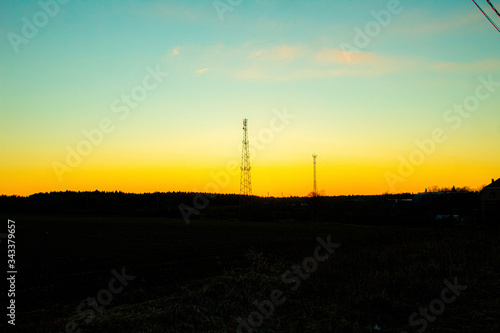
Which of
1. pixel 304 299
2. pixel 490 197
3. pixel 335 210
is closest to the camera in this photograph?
pixel 304 299

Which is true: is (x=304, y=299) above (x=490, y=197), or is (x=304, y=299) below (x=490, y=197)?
below

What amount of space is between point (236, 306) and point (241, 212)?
2977 inches

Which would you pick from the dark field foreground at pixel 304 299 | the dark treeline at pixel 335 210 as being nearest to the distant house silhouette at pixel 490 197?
the dark treeline at pixel 335 210

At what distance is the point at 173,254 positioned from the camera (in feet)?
83.0

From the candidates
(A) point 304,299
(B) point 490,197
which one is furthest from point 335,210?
(A) point 304,299

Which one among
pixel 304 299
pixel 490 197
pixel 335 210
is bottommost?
pixel 304 299

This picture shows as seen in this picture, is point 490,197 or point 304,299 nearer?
point 304,299

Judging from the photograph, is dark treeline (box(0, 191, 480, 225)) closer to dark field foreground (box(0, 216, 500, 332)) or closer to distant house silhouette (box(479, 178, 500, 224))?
distant house silhouette (box(479, 178, 500, 224))

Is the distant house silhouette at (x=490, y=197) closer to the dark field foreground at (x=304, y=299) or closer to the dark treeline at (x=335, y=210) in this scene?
the dark treeline at (x=335, y=210)

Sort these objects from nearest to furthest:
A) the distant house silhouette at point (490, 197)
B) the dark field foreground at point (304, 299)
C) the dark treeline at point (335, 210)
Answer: the dark field foreground at point (304, 299) → the distant house silhouette at point (490, 197) → the dark treeline at point (335, 210)

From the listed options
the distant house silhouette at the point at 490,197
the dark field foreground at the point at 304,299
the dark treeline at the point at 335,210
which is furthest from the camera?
the dark treeline at the point at 335,210

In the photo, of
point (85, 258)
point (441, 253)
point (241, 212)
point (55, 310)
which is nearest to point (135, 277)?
point (55, 310)

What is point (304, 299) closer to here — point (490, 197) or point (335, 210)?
point (490, 197)

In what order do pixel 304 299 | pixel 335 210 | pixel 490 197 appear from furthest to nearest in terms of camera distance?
pixel 335 210 → pixel 490 197 → pixel 304 299
